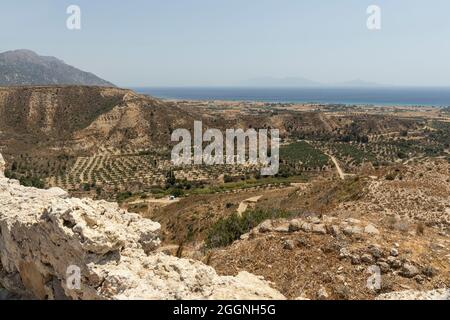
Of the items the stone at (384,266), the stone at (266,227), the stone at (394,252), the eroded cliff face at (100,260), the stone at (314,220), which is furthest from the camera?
the stone at (266,227)

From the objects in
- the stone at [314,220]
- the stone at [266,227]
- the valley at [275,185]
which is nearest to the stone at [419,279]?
the valley at [275,185]

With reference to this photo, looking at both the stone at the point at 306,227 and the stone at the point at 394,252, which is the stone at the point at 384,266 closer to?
the stone at the point at 394,252

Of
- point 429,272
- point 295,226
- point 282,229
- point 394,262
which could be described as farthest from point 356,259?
point 282,229

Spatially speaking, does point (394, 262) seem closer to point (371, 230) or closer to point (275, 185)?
point (371, 230)

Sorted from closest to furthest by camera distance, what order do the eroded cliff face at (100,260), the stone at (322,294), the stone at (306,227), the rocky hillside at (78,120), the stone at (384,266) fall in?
the eroded cliff face at (100,260) → the stone at (322,294) → the stone at (384,266) → the stone at (306,227) → the rocky hillside at (78,120)

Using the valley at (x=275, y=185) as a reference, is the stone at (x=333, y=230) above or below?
above
